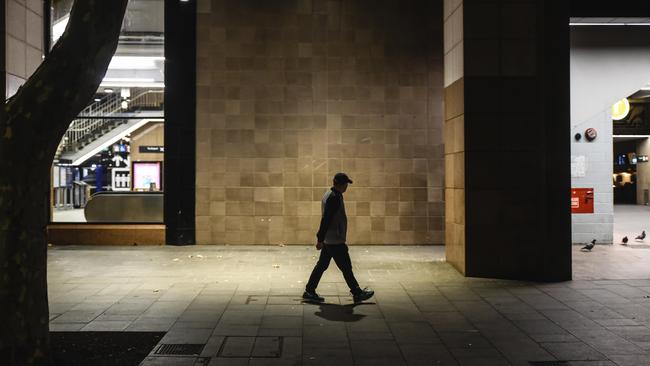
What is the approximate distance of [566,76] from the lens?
359 inches

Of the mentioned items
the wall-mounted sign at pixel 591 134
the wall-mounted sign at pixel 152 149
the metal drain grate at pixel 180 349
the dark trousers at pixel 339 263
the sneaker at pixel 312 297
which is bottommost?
the metal drain grate at pixel 180 349

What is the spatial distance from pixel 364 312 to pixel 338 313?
0.35 m

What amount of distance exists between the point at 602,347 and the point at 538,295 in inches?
98.8

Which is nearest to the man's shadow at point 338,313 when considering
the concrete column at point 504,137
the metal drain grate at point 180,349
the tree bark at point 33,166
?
the metal drain grate at point 180,349

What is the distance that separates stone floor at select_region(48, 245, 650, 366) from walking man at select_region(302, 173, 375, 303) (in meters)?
0.26

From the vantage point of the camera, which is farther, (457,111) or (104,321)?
(457,111)

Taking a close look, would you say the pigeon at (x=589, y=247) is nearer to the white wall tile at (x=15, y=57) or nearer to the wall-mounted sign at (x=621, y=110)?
the wall-mounted sign at (x=621, y=110)

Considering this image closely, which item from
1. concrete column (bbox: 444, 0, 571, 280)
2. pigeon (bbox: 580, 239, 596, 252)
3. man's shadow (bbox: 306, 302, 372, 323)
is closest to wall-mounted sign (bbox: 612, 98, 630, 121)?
pigeon (bbox: 580, 239, 596, 252)

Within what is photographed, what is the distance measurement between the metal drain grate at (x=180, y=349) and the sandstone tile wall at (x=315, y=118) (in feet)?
25.0

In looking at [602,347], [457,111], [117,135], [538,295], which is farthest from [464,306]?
[117,135]

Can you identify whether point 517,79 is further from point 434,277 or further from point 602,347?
point 602,347

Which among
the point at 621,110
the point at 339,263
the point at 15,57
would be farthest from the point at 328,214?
the point at 621,110

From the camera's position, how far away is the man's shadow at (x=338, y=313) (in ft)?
22.2

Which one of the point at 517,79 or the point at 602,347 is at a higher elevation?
Result: the point at 517,79
